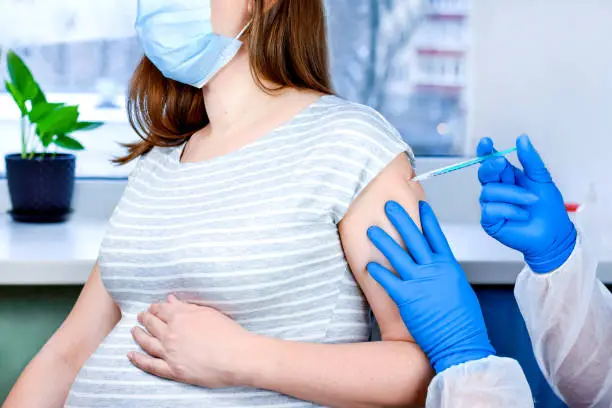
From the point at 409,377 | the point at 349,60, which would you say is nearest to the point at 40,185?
the point at 349,60

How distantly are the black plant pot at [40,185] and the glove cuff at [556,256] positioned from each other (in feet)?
3.53

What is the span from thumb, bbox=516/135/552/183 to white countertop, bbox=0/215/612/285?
1.31ft

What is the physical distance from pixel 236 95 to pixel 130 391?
0.45 meters

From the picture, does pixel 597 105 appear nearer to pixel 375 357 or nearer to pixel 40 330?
pixel 375 357

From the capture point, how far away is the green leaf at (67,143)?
1.84 meters

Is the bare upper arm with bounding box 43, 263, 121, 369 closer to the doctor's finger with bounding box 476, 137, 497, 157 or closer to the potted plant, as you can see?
the potted plant

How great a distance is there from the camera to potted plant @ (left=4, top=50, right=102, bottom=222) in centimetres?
180

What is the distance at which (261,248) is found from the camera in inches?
44.1

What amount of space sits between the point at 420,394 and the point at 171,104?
64 centimetres

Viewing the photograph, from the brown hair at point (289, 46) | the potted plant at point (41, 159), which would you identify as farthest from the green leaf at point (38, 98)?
the brown hair at point (289, 46)

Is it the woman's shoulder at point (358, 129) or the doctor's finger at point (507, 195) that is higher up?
the woman's shoulder at point (358, 129)

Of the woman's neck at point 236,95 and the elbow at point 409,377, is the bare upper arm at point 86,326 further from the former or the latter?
the elbow at point 409,377

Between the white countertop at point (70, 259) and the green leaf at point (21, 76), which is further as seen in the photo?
the green leaf at point (21, 76)

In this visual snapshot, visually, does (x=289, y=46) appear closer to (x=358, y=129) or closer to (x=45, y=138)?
(x=358, y=129)
